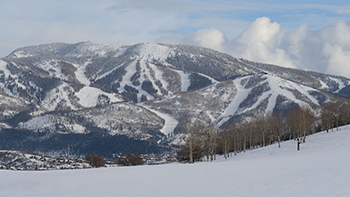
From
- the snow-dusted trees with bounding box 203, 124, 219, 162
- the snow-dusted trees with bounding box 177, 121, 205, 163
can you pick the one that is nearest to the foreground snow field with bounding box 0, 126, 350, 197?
the snow-dusted trees with bounding box 177, 121, 205, 163

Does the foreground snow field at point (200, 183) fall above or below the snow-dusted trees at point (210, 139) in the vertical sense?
below

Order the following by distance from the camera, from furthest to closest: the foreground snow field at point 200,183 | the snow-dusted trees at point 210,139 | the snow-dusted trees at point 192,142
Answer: the snow-dusted trees at point 210,139
the snow-dusted trees at point 192,142
the foreground snow field at point 200,183

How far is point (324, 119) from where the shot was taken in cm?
12538

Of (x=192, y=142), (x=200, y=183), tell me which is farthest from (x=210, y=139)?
(x=200, y=183)

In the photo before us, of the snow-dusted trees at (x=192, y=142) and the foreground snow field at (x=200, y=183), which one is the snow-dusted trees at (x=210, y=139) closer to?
the snow-dusted trees at (x=192, y=142)

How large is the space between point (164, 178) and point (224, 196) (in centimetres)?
1170

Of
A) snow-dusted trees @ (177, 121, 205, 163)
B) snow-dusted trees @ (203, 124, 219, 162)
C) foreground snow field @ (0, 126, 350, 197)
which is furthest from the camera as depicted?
snow-dusted trees @ (203, 124, 219, 162)

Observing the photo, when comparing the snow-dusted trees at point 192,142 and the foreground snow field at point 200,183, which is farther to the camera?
the snow-dusted trees at point 192,142

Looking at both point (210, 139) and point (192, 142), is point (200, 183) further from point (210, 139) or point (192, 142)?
point (210, 139)

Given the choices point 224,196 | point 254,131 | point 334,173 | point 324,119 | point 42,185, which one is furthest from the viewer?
point 254,131

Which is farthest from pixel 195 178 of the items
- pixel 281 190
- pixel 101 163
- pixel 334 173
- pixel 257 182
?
pixel 101 163

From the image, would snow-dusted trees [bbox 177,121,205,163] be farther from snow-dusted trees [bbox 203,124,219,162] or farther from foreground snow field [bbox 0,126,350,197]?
foreground snow field [bbox 0,126,350,197]

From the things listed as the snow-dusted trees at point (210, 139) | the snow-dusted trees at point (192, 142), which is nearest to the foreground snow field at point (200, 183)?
the snow-dusted trees at point (192, 142)

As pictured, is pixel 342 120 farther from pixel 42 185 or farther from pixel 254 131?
pixel 42 185
